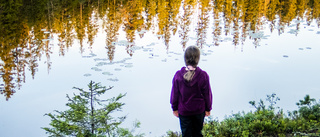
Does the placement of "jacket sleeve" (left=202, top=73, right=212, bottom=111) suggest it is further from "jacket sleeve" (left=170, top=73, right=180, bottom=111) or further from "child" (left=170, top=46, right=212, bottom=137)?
"jacket sleeve" (left=170, top=73, right=180, bottom=111)

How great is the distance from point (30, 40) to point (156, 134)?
11134 millimetres

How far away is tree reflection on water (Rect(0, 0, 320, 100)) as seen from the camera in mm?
14242

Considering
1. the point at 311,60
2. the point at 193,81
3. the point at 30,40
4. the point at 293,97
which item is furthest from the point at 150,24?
the point at 193,81

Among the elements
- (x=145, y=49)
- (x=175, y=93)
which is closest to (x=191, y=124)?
(x=175, y=93)

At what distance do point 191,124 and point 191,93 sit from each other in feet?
1.74

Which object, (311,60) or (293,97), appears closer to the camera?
(293,97)

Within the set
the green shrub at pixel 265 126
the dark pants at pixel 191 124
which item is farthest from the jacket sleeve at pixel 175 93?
the green shrub at pixel 265 126

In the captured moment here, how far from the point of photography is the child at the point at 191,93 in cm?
414

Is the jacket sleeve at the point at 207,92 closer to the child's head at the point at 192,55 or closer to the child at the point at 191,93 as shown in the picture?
the child at the point at 191,93

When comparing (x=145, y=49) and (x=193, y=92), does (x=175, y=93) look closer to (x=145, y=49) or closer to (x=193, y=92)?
(x=193, y=92)

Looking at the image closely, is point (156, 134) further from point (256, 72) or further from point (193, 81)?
point (256, 72)

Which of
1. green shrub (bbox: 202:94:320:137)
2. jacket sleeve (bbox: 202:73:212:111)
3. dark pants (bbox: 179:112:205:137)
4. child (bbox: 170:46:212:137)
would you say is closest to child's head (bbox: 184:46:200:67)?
child (bbox: 170:46:212:137)

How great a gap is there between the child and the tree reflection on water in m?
8.21

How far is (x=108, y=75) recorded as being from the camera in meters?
11.4
